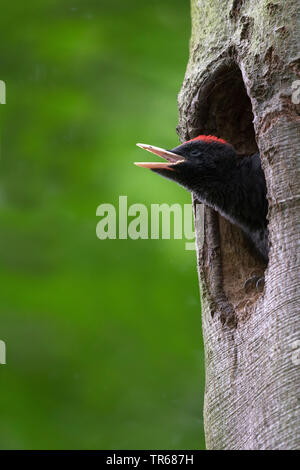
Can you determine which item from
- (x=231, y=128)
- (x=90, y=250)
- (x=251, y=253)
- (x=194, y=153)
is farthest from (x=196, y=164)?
(x=90, y=250)

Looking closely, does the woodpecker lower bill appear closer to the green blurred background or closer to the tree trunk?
the tree trunk

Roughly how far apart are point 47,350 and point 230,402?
268cm

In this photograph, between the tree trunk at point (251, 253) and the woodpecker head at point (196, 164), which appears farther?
the woodpecker head at point (196, 164)

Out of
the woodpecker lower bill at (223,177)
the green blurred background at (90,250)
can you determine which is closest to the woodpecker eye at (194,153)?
the woodpecker lower bill at (223,177)

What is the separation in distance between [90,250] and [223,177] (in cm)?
164

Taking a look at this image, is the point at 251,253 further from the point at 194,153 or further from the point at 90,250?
the point at 90,250

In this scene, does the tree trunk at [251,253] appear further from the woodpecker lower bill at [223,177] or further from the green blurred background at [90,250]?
the green blurred background at [90,250]

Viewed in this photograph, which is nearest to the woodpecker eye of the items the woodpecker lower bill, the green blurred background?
the woodpecker lower bill

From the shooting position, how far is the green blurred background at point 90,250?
496cm

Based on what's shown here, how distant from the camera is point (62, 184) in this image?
17.2 feet

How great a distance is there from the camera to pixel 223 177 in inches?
148

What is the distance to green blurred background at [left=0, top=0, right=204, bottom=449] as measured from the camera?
4961mm

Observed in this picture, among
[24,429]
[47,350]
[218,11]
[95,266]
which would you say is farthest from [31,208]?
[218,11]

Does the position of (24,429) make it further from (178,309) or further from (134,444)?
(178,309)
